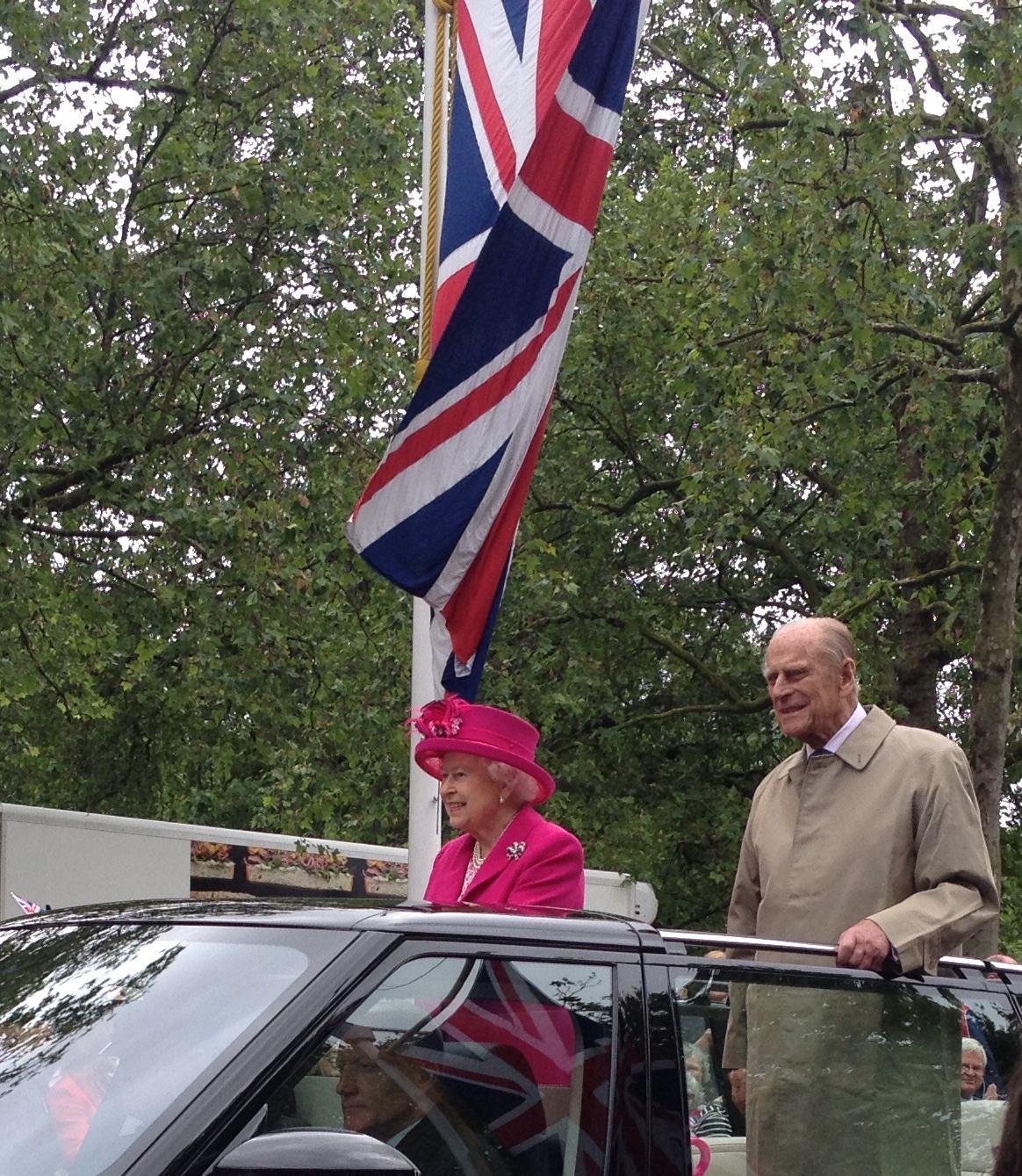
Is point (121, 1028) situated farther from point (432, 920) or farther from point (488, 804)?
point (488, 804)

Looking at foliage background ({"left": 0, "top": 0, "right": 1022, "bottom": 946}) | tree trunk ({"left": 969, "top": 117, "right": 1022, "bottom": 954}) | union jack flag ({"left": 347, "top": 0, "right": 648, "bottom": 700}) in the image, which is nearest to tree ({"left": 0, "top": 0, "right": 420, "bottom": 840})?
foliage background ({"left": 0, "top": 0, "right": 1022, "bottom": 946})

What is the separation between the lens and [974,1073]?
349 cm

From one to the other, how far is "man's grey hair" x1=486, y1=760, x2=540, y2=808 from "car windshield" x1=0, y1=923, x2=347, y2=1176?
151cm

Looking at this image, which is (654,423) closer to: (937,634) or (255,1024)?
(937,634)

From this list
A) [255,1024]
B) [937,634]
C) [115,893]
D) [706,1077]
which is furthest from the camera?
[937,634]

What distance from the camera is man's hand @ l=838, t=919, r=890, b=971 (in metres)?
3.37

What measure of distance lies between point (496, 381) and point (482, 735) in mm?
2474

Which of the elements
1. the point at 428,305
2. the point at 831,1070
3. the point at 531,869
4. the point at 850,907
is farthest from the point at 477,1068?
the point at 428,305

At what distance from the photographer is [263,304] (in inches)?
494

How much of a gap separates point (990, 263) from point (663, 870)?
7905 millimetres

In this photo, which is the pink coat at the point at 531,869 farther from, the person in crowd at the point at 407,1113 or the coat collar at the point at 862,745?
the person in crowd at the point at 407,1113

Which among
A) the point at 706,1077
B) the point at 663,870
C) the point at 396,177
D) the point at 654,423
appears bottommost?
the point at 663,870

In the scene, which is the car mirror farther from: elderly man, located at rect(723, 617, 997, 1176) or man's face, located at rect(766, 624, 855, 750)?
man's face, located at rect(766, 624, 855, 750)

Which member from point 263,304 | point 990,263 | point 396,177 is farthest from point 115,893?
point 990,263
